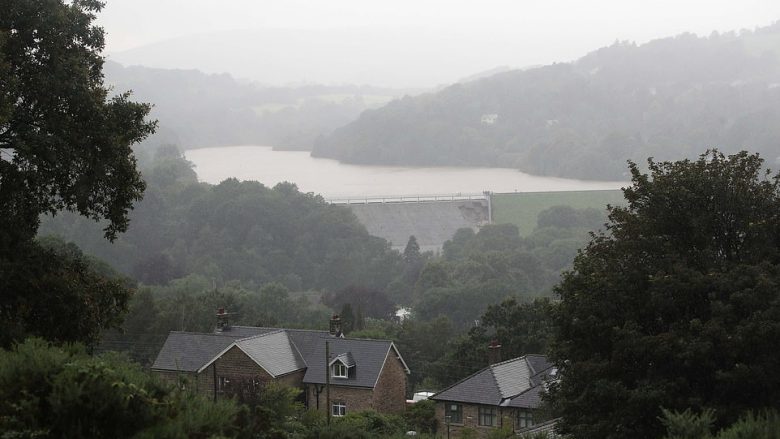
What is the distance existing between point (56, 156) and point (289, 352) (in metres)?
24.0

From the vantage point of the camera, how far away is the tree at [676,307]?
53.4ft

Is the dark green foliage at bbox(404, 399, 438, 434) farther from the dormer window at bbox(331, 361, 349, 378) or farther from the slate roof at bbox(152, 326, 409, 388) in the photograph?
the dormer window at bbox(331, 361, 349, 378)

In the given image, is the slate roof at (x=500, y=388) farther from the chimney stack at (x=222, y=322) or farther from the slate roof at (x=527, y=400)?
the chimney stack at (x=222, y=322)

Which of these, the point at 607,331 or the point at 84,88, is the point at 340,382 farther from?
the point at 84,88

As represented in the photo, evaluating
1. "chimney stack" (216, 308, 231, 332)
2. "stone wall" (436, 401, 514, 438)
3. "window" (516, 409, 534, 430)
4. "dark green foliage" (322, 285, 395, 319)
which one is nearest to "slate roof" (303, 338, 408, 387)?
"stone wall" (436, 401, 514, 438)

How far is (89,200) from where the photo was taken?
53.1 ft

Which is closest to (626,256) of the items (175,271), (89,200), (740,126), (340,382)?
(89,200)

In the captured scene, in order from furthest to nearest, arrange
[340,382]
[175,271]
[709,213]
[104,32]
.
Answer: [175,271] < [340,382] < [709,213] < [104,32]

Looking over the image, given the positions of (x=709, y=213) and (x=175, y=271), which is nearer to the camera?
(x=709, y=213)

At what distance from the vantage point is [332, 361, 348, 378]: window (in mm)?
36875

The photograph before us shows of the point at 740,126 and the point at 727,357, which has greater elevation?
the point at 740,126

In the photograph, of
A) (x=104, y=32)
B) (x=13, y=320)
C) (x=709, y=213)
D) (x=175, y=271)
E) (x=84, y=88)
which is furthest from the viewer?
(x=175, y=271)

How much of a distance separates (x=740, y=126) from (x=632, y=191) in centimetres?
17418

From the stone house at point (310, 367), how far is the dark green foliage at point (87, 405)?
25606 mm
